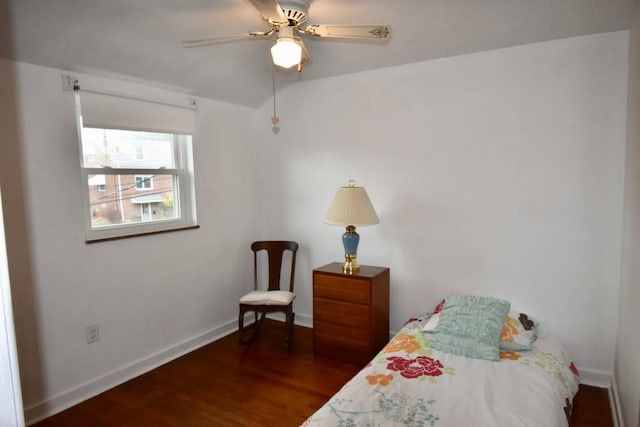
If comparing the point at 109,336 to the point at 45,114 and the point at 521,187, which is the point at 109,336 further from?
the point at 521,187

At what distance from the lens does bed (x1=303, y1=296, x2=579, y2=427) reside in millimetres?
1649

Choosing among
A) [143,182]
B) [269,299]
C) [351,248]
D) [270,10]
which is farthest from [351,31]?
[269,299]

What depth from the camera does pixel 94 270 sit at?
2.58 m

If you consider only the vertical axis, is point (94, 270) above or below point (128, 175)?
below

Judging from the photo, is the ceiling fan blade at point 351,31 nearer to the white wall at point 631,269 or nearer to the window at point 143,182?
the white wall at point 631,269

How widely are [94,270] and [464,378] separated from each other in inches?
94.8

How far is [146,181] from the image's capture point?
3.01 metres

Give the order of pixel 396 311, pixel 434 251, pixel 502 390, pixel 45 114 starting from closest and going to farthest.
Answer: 1. pixel 502 390
2. pixel 45 114
3. pixel 434 251
4. pixel 396 311

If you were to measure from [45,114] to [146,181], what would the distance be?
2.76ft

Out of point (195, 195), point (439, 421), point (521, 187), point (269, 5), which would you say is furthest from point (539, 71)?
point (195, 195)

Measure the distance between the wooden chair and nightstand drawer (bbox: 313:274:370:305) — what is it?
364 millimetres

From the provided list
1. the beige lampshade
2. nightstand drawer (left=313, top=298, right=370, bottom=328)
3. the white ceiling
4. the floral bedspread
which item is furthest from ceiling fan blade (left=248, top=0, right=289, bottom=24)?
nightstand drawer (left=313, top=298, right=370, bottom=328)

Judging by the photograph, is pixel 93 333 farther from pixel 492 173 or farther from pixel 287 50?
pixel 492 173

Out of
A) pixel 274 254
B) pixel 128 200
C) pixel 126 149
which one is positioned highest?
pixel 126 149
